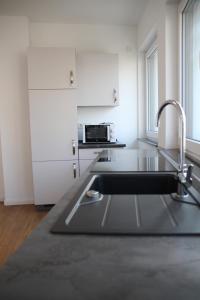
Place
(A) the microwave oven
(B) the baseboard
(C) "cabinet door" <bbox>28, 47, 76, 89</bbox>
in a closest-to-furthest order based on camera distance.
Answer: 1. (C) "cabinet door" <bbox>28, 47, 76, 89</bbox>
2. (A) the microwave oven
3. (B) the baseboard

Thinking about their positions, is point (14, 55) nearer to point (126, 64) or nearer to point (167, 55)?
point (126, 64)

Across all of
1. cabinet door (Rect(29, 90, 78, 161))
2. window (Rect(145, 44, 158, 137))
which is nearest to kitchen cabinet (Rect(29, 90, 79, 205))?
A: cabinet door (Rect(29, 90, 78, 161))

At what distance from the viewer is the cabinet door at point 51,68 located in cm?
318

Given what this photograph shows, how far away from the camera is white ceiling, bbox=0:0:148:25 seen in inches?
118

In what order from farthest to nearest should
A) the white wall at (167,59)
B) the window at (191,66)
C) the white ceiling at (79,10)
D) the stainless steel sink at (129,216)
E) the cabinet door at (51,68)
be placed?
the cabinet door at (51,68)
the white ceiling at (79,10)
the white wall at (167,59)
the window at (191,66)
the stainless steel sink at (129,216)

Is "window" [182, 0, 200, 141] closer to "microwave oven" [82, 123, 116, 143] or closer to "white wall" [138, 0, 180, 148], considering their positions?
"white wall" [138, 0, 180, 148]

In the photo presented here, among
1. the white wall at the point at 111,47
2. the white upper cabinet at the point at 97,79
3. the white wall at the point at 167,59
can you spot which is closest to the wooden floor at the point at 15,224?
the white wall at the point at 111,47

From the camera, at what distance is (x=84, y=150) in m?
3.32

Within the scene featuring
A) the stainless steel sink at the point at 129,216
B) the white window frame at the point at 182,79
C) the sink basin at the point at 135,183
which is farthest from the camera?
the white window frame at the point at 182,79

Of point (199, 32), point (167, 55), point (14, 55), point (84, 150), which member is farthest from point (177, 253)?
point (14, 55)

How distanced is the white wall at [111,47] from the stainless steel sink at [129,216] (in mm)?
2562

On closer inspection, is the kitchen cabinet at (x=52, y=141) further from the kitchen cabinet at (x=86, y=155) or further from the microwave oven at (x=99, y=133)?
the microwave oven at (x=99, y=133)

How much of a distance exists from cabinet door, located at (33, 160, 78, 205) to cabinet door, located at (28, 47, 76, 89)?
101 cm

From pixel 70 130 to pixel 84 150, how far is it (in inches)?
12.6
